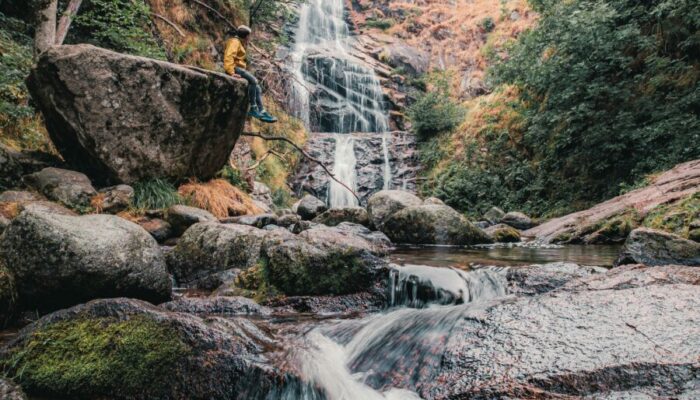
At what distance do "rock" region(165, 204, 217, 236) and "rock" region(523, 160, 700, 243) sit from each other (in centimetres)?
682

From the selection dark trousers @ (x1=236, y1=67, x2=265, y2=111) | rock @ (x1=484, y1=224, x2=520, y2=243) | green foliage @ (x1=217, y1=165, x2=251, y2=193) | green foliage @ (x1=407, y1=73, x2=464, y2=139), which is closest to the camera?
rock @ (x1=484, y1=224, x2=520, y2=243)

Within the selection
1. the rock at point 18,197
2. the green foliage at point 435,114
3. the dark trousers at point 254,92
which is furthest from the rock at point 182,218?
the green foliage at point 435,114

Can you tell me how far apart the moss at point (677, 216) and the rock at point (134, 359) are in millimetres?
5778

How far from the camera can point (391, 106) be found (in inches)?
902

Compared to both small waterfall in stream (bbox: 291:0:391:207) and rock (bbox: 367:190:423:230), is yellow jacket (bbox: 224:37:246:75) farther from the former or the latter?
small waterfall in stream (bbox: 291:0:391:207)

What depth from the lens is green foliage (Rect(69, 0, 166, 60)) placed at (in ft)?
28.8

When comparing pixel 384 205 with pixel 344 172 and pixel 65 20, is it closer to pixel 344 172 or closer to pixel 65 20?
pixel 65 20

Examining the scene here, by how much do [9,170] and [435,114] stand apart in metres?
16.3

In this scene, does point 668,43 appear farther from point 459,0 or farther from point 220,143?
point 459,0

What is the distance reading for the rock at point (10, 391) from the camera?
2.09 metres

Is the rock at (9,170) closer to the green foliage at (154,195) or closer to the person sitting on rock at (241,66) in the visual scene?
the green foliage at (154,195)

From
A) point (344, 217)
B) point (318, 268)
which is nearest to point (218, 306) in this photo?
point (318, 268)

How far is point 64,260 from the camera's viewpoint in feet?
11.4

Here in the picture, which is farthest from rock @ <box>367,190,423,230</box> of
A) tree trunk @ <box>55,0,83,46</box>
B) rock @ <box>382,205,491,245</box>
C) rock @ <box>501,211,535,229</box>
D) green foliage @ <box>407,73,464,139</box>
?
green foliage @ <box>407,73,464,139</box>
